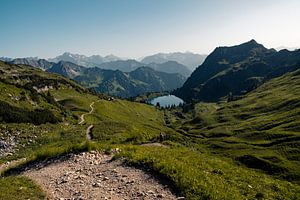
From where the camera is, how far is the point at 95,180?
2233 centimetres

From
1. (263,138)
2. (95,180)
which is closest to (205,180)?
(95,180)

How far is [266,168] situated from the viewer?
243 feet

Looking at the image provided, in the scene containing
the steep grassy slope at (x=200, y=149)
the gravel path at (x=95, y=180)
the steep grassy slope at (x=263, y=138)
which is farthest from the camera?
the steep grassy slope at (x=263, y=138)

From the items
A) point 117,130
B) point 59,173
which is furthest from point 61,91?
point 59,173

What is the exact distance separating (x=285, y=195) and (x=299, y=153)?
211 feet

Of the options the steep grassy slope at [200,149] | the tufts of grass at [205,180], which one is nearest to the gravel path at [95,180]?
Result: the tufts of grass at [205,180]

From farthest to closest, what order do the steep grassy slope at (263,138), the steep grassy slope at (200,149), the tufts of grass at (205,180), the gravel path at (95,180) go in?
1. the steep grassy slope at (263,138)
2. the steep grassy slope at (200,149)
3. the gravel path at (95,180)
4. the tufts of grass at (205,180)

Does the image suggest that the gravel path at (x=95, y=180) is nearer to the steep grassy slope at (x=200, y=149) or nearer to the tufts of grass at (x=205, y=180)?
the tufts of grass at (x=205, y=180)

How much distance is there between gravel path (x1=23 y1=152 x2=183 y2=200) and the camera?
779 inches

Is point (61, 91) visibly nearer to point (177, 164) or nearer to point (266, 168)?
point (266, 168)

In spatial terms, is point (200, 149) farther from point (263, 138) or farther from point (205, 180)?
point (205, 180)

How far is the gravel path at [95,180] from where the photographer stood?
64.9 feet

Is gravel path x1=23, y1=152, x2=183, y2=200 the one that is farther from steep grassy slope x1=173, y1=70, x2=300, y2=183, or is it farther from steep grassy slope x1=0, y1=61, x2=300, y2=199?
steep grassy slope x1=173, y1=70, x2=300, y2=183

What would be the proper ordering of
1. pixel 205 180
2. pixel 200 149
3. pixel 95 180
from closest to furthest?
pixel 205 180 < pixel 95 180 < pixel 200 149
